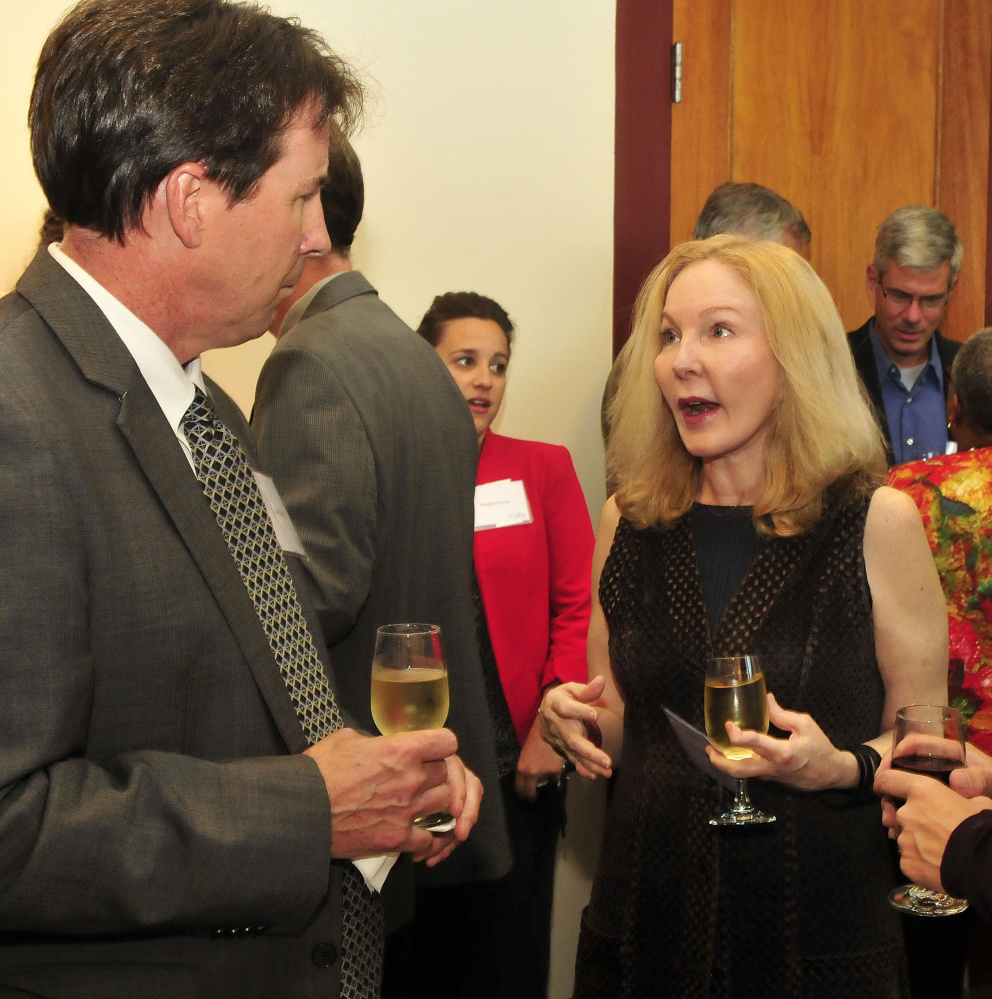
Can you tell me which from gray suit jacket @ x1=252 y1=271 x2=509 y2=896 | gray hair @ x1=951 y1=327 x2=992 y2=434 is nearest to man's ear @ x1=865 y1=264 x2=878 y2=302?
gray hair @ x1=951 y1=327 x2=992 y2=434

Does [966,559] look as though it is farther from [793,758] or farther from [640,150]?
[640,150]

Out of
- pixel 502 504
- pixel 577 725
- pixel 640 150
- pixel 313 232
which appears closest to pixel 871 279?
pixel 640 150

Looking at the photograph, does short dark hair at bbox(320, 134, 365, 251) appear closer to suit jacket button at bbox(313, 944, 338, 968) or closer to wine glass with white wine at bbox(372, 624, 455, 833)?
wine glass with white wine at bbox(372, 624, 455, 833)

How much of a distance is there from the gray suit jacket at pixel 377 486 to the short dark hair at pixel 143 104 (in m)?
0.65

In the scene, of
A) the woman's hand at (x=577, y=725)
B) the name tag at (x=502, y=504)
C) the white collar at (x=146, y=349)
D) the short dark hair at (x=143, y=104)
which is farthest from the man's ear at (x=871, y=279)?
the white collar at (x=146, y=349)

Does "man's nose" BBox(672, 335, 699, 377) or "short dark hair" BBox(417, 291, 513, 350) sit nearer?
"man's nose" BBox(672, 335, 699, 377)

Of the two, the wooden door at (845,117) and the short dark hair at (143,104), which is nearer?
the short dark hair at (143,104)

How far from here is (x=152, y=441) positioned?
1204mm

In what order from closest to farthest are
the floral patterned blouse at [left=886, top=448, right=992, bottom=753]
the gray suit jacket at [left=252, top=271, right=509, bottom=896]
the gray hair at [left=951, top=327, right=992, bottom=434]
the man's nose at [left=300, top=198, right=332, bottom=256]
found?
1. the man's nose at [left=300, top=198, right=332, bottom=256]
2. the gray suit jacket at [left=252, top=271, right=509, bottom=896]
3. the floral patterned blouse at [left=886, top=448, right=992, bottom=753]
4. the gray hair at [left=951, top=327, right=992, bottom=434]

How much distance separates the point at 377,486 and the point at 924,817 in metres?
1.03

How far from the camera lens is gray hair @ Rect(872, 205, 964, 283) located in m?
3.56

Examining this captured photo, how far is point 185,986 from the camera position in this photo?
118 centimetres

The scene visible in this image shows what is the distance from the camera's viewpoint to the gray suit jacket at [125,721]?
1.04 metres

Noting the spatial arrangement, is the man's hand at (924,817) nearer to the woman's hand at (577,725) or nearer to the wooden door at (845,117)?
the woman's hand at (577,725)
